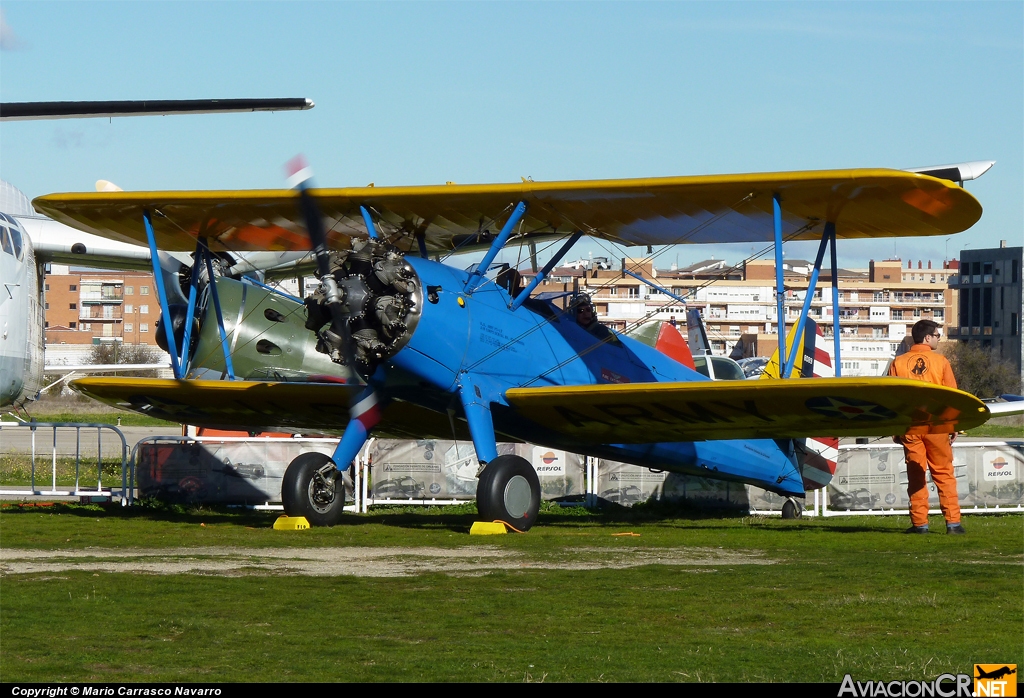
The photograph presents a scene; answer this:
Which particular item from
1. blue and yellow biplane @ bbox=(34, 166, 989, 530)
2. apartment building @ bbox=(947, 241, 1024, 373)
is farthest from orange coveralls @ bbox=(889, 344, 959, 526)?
apartment building @ bbox=(947, 241, 1024, 373)

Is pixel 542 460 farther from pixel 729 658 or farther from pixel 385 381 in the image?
pixel 729 658

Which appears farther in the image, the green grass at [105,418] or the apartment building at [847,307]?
the apartment building at [847,307]

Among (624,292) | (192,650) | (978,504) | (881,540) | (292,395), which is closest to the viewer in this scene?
(192,650)

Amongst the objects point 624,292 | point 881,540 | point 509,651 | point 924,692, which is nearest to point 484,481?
point 881,540

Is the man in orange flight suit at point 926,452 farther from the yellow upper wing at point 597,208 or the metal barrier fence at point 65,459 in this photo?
the metal barrier fence at point 65,459

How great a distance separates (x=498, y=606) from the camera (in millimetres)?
7117

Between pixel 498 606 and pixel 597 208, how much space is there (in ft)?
21.1

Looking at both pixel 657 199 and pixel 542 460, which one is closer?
pixel 657 199

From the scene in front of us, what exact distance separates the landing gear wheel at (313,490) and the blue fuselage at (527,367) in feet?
4.05

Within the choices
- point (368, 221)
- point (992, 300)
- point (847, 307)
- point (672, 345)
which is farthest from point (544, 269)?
point (847, 307)

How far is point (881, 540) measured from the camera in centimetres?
1202

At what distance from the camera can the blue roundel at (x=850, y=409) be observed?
11906 millimetres

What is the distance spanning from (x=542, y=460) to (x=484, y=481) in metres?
4.67

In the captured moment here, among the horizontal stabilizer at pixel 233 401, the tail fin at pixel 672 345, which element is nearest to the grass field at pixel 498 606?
the horizontal stabilizer at pixel 233 401
